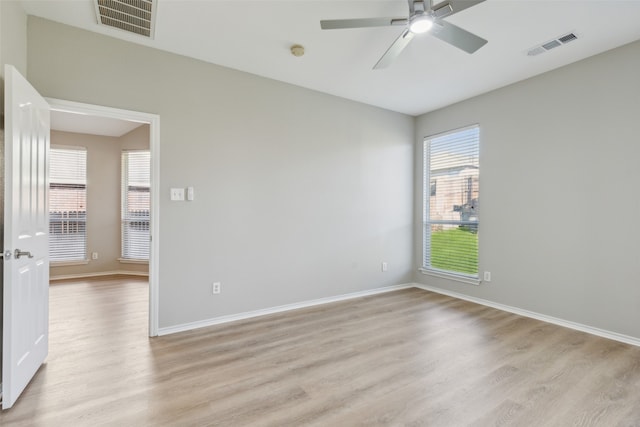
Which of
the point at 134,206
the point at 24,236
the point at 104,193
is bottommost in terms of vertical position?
the point at 24,236

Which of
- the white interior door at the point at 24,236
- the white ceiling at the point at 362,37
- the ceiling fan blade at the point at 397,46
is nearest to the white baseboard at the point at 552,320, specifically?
the white ceiling at the point at 362,37

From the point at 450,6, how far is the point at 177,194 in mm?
2813

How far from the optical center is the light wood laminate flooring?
183 cm

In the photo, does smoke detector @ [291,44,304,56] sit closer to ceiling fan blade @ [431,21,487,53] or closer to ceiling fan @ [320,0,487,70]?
ceiling fan @ [320,0,487,70]

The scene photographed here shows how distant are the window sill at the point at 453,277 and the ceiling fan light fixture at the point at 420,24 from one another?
10.8 feet

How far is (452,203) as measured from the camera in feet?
15.0

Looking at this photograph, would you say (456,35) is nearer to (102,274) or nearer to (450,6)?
(450,6)

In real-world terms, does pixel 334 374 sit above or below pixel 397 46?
below

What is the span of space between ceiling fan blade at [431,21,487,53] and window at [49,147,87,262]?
6.54 m

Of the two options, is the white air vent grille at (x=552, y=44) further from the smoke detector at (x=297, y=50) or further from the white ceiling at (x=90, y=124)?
the white ceiling at (x=90, y=124)

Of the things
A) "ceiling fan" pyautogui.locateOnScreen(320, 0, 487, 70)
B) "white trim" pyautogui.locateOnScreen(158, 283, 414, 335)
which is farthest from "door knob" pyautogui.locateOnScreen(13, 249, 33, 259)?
"ceiling fan" pyautogui.locateOnScreen(320, 0, 487, 70)

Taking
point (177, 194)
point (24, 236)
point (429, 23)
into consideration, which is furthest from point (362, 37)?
point (24, 236)

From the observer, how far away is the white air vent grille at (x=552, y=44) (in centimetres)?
277

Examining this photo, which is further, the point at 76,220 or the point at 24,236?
the point at 76,220
